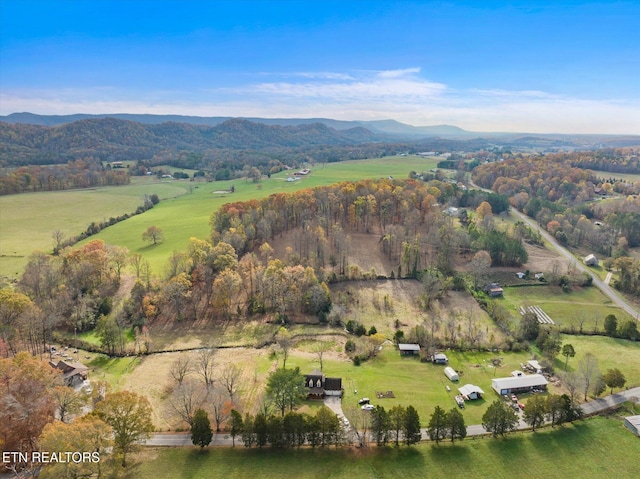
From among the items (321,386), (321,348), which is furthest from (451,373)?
(321,348)

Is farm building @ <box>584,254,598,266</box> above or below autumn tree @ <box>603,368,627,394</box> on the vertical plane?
above

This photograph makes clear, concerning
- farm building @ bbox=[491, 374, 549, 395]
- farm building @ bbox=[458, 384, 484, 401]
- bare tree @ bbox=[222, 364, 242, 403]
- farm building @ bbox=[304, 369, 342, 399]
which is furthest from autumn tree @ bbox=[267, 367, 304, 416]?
farm building @ bbox=[491, 374, 549, 395]

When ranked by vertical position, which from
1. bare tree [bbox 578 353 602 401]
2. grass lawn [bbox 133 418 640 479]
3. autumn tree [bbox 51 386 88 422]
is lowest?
grass lawn [bbox 133 418 640 479]

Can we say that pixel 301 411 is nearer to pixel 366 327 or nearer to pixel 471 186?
pixel 366 327

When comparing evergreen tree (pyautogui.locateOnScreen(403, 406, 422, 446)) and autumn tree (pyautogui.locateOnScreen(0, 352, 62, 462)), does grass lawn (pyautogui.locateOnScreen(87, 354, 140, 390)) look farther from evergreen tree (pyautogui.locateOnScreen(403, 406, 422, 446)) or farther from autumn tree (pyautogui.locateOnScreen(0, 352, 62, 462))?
evergreen tree (pyautogui.locateOnScreen(403, 406, 422, 446))

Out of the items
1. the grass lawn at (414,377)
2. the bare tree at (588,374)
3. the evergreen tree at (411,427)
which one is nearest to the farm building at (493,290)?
the grass lawn at (414,377)

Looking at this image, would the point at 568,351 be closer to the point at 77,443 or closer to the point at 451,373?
the point at 451,373
